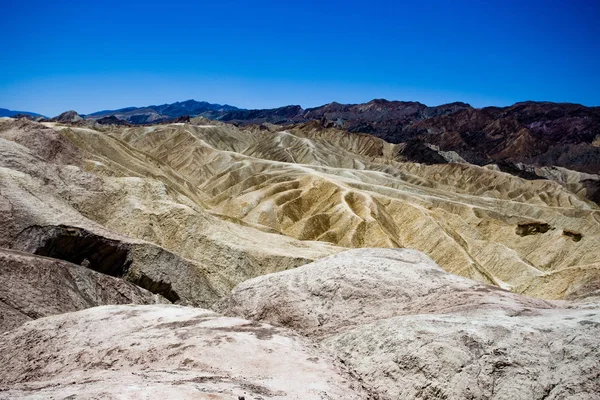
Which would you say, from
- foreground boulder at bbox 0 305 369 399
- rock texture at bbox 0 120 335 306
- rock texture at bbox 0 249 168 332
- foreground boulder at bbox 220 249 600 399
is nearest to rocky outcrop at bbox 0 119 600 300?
rock texture at bbox 0 120 335 306

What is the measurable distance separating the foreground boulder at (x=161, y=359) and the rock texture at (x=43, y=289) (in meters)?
1.52

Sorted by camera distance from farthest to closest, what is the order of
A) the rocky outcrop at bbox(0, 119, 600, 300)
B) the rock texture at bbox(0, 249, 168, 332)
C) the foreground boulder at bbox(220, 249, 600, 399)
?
the rocky outcrop at bbox(0, 119, 600, 300) → the rock texture at bbox(0, 249, 168, 332) → the foreground boulder at bbox(220, 249, 600, 399)

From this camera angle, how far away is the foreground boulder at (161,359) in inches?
289

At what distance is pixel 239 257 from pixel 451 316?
16.6m

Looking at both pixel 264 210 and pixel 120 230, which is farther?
pixel 264 210

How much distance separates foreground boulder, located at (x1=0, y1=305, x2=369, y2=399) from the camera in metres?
7.35

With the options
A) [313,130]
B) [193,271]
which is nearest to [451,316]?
[193,271]

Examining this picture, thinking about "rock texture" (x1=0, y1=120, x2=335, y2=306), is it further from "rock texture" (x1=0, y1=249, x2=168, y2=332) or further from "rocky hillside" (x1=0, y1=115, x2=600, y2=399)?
"rock texture" (x1=0, y1=249, x2=168, y2=332)

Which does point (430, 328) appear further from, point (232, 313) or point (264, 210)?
point (264, 210)

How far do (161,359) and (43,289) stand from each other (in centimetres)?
721

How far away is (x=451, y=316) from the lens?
34.7 ft

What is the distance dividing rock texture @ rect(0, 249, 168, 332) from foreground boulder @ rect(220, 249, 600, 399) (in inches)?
193

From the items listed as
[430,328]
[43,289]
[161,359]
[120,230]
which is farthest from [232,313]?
[120,230]

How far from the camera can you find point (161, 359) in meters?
9.41
